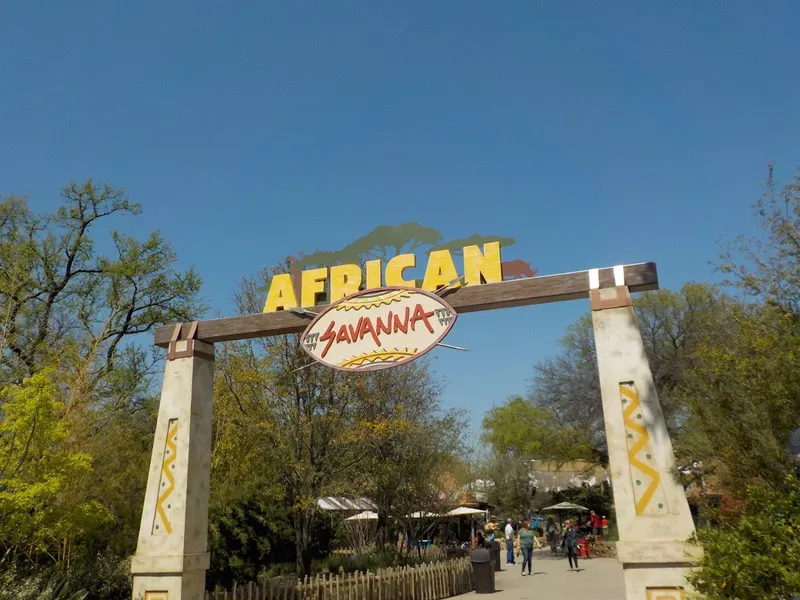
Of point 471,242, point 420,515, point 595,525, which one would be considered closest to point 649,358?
point 595,525

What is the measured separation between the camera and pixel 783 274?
9.34 m

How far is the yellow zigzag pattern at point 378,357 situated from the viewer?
28.7ft

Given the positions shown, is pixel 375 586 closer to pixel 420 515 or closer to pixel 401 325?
pixel 420 515

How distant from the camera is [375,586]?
43.7 ft

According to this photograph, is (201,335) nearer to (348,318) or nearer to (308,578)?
(348,318)

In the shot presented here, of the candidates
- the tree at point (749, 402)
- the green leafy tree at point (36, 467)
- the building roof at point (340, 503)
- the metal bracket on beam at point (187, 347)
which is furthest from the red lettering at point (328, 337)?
the building roof at point (340, 503)

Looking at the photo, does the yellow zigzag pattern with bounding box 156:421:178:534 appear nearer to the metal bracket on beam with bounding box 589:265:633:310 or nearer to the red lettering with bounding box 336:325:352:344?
the red lettering with bounding box 336:325:352:344

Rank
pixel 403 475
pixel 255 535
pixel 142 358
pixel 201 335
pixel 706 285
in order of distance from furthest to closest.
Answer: pixel 706 285
pixel 142 358
pixel 403 475
pixel 255 535
pixel 201 335

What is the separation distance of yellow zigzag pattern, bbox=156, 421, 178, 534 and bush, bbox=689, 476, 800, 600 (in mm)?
7139

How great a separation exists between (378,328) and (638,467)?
389 centimetres

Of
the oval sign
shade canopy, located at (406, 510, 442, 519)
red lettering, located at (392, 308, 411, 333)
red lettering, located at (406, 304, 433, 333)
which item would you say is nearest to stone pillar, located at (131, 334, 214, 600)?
the oval sign

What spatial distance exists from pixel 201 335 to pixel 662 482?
7105 millimetres

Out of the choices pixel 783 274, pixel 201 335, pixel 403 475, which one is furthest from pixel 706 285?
pixel 201 335

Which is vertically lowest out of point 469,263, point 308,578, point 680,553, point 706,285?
point 308,578
